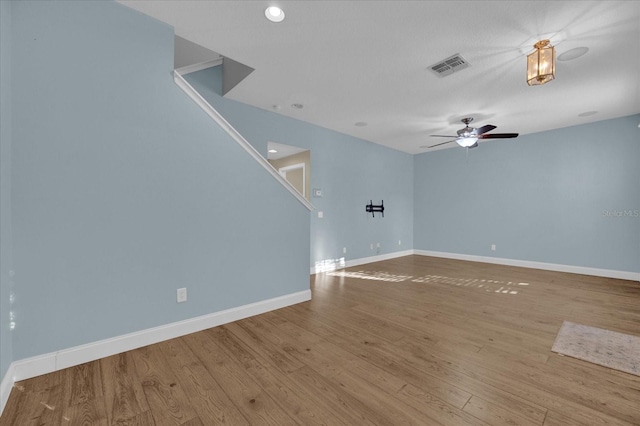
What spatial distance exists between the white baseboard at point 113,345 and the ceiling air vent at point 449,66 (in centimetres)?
328

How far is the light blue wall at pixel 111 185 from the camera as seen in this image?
1778mm

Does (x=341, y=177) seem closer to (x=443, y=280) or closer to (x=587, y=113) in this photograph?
(x=443, y=280)

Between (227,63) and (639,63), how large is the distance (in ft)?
16.0

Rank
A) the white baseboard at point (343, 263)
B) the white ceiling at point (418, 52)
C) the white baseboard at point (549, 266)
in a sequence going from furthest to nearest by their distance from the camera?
the white baseboard at point (343, 263) < the white baseboard at point (549, 266) < the white ceiling at point (418, 52)

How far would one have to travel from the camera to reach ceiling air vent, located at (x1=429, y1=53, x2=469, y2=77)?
281cm

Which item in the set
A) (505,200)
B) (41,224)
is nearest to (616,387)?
(41,224)

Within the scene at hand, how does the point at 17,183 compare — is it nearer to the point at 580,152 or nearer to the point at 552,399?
the point at 552,399

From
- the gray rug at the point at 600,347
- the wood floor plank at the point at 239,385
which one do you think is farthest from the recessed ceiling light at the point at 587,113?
the wood floor plank at the point at 239,385

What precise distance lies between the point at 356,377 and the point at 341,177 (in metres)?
4.08

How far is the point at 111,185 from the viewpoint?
205 centimetres

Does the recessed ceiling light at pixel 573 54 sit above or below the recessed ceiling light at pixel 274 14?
below

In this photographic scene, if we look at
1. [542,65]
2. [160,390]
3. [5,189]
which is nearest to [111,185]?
[5,189]

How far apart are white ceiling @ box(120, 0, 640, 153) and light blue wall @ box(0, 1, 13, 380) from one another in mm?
927

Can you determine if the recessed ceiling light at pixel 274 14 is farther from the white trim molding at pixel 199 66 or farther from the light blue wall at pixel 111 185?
the white trim molding at pixel 199 66
